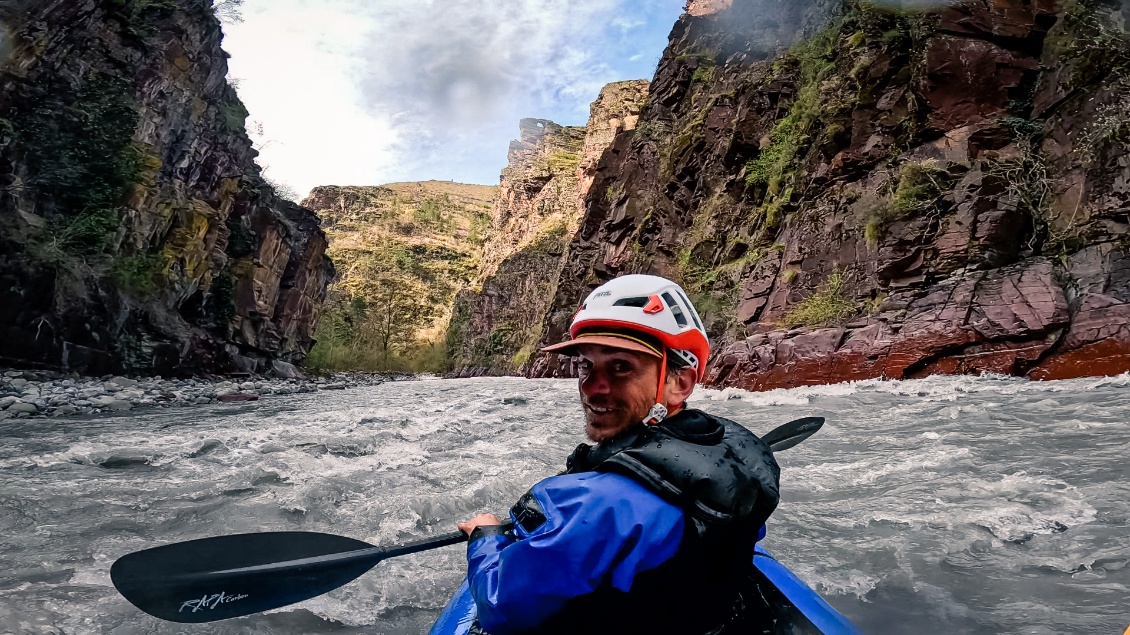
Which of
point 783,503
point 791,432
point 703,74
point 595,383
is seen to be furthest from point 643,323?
point 703,74

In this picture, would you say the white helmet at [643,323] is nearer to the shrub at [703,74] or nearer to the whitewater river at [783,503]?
the whitewater river at [783,503]

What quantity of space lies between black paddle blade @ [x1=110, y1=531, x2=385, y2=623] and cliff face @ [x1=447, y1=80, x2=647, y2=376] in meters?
32.1

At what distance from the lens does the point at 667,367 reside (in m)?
1.42

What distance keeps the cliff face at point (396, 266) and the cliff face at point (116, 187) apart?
22.4 meters

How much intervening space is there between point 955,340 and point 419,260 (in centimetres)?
8864

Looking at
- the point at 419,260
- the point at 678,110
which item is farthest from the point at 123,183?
the point at 419,260

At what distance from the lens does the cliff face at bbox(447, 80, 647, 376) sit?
150 ft

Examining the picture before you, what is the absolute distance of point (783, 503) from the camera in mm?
3205

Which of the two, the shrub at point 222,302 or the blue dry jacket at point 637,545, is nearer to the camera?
the blue dry jacket at point 637,545

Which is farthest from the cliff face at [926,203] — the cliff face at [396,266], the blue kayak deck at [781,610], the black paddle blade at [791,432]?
the cliff face at [396,266]

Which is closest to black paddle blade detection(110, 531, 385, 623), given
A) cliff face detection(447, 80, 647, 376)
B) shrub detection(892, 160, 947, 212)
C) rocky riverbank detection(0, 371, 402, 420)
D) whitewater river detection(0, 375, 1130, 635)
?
whitewater river detection(0, 375, 1130, 635)

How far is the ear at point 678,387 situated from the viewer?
144 cm

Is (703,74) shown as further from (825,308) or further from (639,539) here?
(639,539)

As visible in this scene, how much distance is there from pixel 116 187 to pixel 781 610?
17923mm
